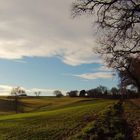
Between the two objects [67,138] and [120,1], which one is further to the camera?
[67,138]

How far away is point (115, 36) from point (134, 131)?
6.83 metres

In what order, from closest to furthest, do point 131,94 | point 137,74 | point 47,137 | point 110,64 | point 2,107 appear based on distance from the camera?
1. point 110,64
2. point 47,137
3. point 137,74
4. point 2,107
5. point 131,94

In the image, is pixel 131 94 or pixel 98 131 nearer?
pixel 98 131

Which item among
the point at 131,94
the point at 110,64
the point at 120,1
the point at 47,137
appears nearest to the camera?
the point at 120,1

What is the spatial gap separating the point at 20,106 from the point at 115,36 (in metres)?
112

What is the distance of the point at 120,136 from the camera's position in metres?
23.1

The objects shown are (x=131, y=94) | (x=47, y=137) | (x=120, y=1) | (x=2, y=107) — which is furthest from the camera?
(x=131, y=94)

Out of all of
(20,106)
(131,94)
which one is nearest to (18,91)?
(20,106)

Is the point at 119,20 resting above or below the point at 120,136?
above

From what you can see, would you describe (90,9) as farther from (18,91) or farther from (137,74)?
(18,91)

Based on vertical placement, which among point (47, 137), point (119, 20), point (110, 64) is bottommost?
point (47, 137)

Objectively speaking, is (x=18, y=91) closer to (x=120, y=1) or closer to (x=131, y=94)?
(x=131, y=94)

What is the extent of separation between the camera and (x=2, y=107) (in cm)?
13125

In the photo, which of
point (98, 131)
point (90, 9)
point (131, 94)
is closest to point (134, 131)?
point (98, 131)
